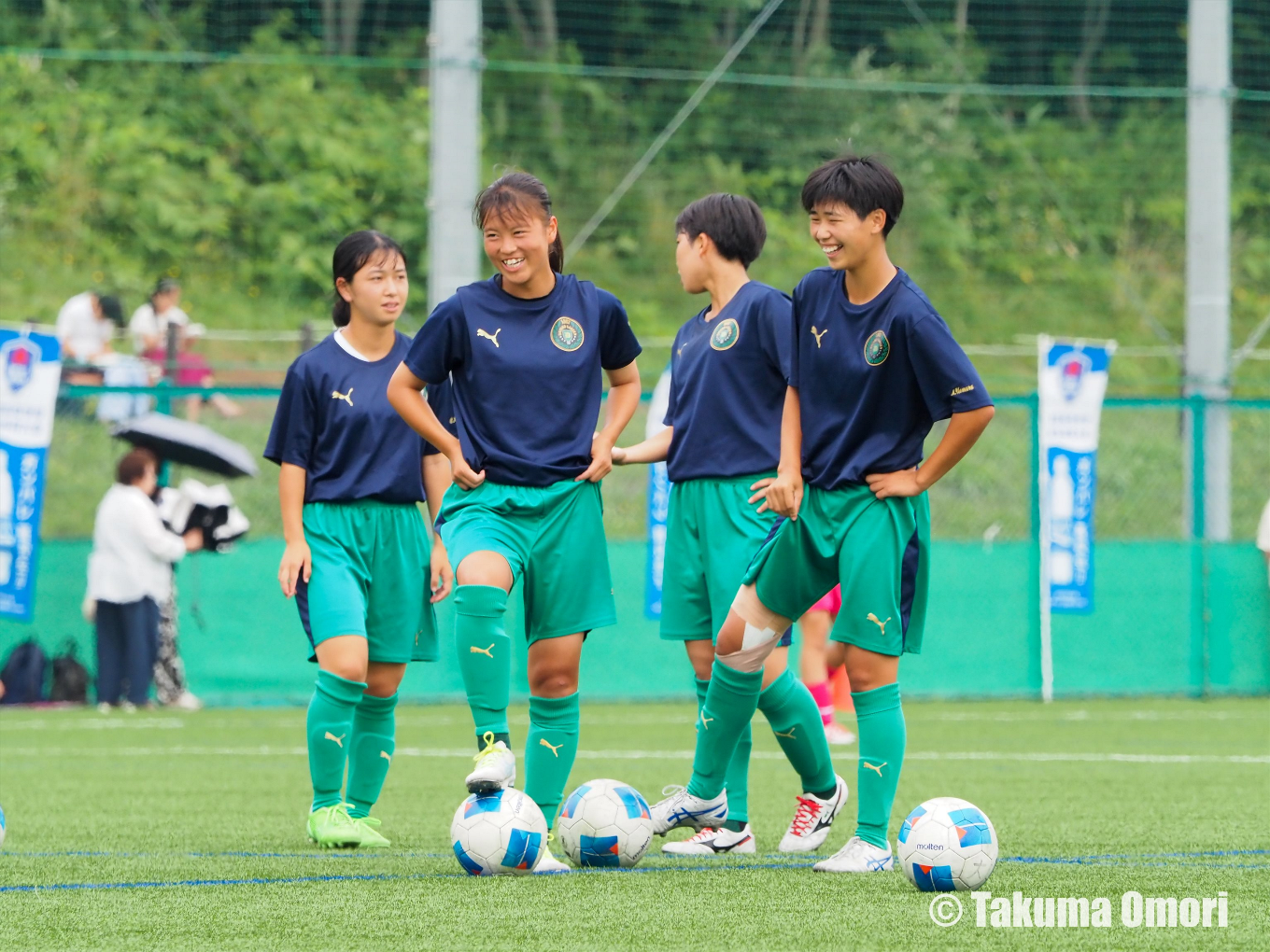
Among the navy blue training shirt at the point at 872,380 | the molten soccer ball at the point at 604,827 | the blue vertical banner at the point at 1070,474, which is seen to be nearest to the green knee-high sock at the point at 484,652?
the molten soccer ball at the point at 604,827

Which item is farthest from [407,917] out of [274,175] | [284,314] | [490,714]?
[274,175]

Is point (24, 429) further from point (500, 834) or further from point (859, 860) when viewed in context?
point (859, 860)

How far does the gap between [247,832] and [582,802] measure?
1.49m

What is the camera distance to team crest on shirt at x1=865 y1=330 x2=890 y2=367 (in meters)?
4.96

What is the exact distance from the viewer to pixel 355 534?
5781 millimetres

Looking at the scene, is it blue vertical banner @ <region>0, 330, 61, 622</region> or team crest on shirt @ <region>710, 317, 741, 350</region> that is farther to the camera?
blue vertical banner @ <region>0, 330, 61, 622</region>

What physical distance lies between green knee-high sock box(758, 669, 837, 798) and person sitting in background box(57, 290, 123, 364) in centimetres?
1127

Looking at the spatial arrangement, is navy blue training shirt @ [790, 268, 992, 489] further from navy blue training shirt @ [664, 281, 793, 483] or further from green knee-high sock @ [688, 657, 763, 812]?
green knee-high sock @ [688, 657, 763, 812]

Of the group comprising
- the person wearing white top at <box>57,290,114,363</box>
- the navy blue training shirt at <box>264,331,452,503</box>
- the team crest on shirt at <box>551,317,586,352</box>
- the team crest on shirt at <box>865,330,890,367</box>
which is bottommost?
the navy blue training shirt at <box>264,331,452,503</box>

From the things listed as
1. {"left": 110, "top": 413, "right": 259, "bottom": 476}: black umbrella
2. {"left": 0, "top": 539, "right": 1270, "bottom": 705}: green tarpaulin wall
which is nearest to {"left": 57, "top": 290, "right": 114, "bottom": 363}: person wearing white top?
{"left": 110, "top": 413, "right": 259, "bottom": 476}: black umbrella

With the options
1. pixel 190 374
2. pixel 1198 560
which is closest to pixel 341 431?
pixel 1198 560

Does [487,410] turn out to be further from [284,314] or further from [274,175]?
[274,175]

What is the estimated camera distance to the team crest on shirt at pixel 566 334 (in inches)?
212

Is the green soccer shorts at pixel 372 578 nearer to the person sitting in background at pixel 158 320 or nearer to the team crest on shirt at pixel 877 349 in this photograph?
the team crest on shirt at pixel 877 349
